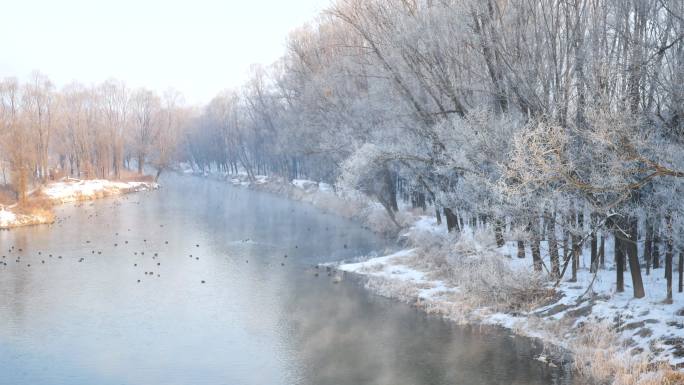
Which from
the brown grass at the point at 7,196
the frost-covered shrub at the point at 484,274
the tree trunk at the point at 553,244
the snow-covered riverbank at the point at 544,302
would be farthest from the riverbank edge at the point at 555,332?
the brown grass at the point at 7,196

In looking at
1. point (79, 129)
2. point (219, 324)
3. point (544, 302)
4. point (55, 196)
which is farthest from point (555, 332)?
point (79, 129)

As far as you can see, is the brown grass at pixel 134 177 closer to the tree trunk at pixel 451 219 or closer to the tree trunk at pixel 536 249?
the tree trunk at pixel 451 219

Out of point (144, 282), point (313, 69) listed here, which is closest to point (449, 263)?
point (144, 282)

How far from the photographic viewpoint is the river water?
44.6 feet

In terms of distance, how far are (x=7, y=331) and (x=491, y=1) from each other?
17.7m

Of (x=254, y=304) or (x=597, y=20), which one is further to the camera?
(x=254, y=304)

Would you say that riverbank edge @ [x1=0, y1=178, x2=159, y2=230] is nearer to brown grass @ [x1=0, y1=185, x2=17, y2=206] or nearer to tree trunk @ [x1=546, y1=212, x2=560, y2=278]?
brown grass @ [x1=0, y1=185, x2=17, y2=206]

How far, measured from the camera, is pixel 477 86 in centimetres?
2055

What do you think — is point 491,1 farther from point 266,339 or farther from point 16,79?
point 16,79

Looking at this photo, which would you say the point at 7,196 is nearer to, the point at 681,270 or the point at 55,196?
the point at 55,196

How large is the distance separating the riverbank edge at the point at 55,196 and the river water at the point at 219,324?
5.36 meters

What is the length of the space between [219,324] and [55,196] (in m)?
36.6

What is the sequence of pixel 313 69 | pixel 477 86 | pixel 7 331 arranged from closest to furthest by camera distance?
pixel 7 331, pixel 477 86, pixel 313 69

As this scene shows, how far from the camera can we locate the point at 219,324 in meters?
17.2
